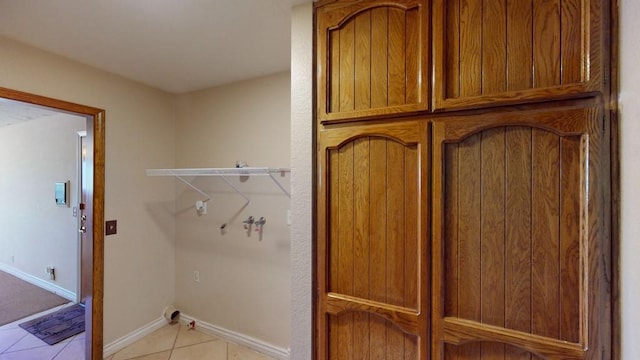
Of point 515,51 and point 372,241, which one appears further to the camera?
point 372,241

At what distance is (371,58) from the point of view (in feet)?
3.88

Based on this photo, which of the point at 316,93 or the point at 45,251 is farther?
the point at 45,251

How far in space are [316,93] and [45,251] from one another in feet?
14.8

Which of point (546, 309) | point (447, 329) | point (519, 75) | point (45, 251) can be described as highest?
point (519, 75)

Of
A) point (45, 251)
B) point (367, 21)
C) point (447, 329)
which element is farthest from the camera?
point (45, 251)

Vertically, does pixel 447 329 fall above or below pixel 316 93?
below

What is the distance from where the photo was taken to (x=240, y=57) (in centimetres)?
196

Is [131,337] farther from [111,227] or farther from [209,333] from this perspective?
[111,227]

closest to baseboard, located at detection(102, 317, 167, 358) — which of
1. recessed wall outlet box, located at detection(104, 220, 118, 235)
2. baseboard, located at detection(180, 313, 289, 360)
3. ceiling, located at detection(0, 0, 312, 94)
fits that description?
baseboard, located at detection(180, 313, 289, 360)

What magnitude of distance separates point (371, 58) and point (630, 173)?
0.91 metres

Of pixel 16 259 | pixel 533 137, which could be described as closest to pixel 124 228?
pixel 533 137

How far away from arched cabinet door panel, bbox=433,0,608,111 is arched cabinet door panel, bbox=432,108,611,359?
0.08 m

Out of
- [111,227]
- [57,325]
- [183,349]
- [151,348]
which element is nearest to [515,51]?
[111,227]

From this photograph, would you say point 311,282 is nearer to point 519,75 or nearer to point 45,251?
point 519,75
